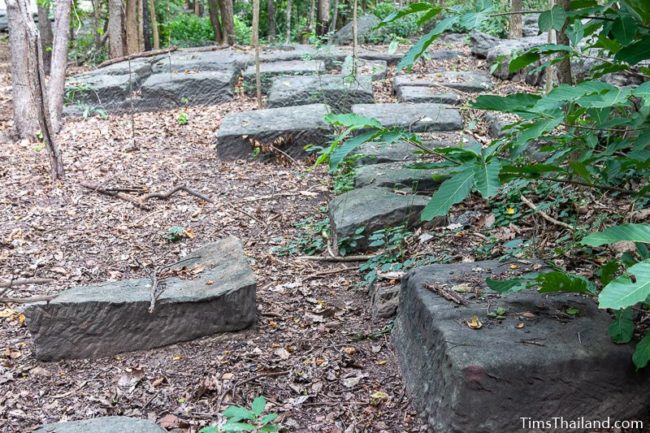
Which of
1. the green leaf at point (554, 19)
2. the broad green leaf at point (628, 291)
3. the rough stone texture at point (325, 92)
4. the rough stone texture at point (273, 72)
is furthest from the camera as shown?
the rough stone texture at point (273, 72)

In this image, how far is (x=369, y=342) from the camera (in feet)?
10.5

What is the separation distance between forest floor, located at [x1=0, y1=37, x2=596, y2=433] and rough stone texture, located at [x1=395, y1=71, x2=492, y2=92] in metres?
2.22

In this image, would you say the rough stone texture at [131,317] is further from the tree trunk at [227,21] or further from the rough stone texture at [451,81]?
the tree trunk at [227,21]

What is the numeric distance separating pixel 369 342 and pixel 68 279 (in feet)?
6.88

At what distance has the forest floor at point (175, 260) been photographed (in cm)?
282

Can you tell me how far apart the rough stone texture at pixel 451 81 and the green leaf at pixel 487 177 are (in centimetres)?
547

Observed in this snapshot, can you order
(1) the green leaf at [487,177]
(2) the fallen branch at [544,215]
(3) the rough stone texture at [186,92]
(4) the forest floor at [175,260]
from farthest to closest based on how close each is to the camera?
(3) the rough stone texture at [186,92] → (2) the fallen branch at [544,215] → (4) the forest floor at [175,260] → (1) the green leaf at [487,177]

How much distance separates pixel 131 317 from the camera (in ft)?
10.5

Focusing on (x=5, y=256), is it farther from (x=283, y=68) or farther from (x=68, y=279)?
(x=283, y=68)

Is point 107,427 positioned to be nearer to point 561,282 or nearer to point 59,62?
point 561,282

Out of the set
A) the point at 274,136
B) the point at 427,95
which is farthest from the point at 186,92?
the point at 427,95

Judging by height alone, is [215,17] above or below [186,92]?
above

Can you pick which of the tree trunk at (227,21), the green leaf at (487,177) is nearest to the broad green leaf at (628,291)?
the green leaf at (487,177)

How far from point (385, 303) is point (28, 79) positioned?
4127 millimetres
